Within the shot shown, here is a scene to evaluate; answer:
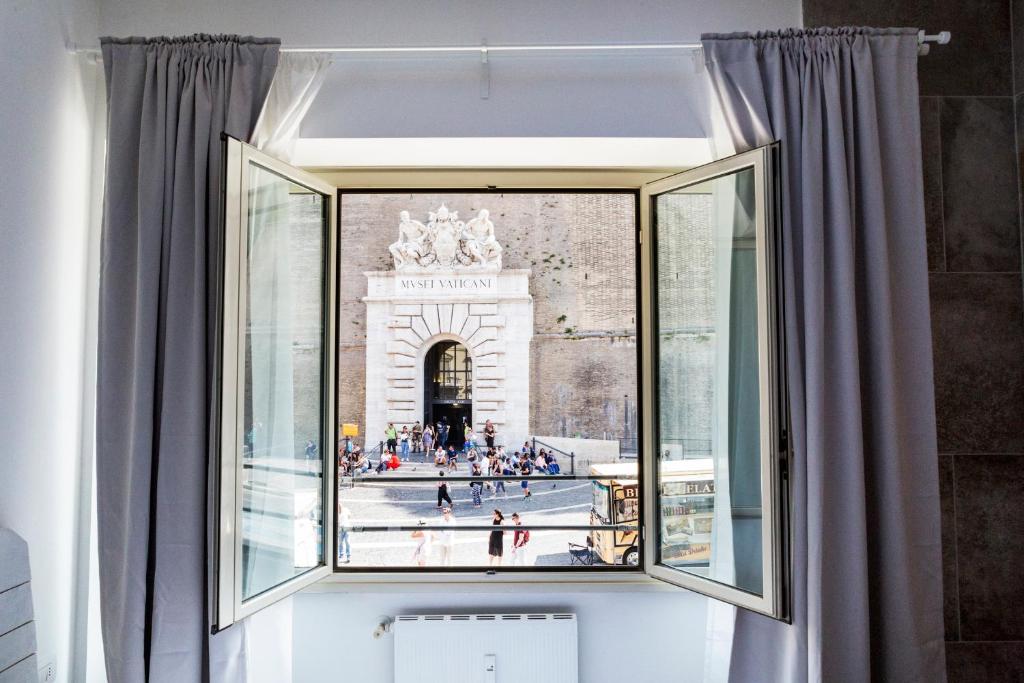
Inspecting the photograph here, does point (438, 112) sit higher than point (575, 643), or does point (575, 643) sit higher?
point (438, 112)

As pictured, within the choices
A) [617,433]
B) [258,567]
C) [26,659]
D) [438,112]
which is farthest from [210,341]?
[617,433]

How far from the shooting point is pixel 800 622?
1567mm

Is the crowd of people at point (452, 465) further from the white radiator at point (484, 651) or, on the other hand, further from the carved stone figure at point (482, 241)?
the carved stone figure at point (482, 241)

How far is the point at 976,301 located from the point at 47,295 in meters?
2.77

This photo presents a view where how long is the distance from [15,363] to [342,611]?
120 cm

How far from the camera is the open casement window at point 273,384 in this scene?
1530 mm

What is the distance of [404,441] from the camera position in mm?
2818

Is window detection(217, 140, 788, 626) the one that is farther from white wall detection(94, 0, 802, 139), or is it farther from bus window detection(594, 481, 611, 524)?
white wall detection(94, 0, 802, 139)

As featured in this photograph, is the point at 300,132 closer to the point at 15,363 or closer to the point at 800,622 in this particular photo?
the point at 15,363

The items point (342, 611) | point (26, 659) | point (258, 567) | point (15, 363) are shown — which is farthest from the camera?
point (342, 611)

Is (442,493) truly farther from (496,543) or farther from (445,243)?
(445,243)

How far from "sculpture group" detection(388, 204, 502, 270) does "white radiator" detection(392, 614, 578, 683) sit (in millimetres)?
1567

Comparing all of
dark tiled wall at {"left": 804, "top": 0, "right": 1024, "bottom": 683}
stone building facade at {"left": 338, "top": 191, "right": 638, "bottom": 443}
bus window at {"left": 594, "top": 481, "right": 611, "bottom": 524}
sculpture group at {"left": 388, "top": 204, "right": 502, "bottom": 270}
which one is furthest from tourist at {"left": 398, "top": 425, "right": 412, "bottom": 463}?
dark tiled wall at {"left": 804, "top": 0, "right": 1024, "bottom": 683}

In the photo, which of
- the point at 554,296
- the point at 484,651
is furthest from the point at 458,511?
the point at 554,296
